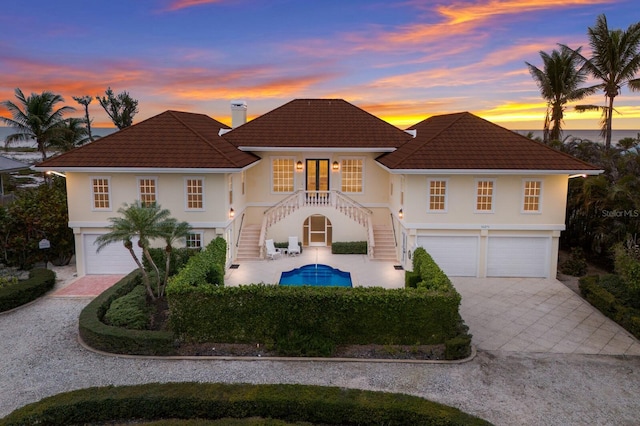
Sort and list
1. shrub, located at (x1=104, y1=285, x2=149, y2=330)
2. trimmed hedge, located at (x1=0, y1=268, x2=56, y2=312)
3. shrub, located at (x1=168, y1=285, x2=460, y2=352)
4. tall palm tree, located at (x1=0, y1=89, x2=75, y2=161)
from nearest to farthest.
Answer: shrub, located at (x1=168, y1=285, x2=460, y2=352) → shrub, located at (x1=104, y1=285, x2=149, y2=330) → trimmed hedge, located at (x1=0, y1=268, x2=56, y2=312) → tall palm tree, located at (x1=0, y1=89, x2=75, y2=161)

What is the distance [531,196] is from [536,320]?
704 cm

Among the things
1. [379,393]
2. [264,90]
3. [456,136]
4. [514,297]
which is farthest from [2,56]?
[514,297]

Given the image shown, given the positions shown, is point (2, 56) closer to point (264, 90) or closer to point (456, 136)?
point (264, 90)

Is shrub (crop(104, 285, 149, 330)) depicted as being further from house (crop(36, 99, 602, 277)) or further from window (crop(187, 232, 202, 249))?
house (crop(36, 99, 602, 277))

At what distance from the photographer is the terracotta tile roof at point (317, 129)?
25.3 metres

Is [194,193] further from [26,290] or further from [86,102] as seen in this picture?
[86,102]

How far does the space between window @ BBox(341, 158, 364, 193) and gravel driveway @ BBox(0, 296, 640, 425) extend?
14.3 m

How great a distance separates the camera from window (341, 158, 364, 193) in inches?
1041

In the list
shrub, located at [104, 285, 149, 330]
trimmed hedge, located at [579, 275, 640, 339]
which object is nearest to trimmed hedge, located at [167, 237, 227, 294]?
shrub, located at [104, 285, 149, 330]

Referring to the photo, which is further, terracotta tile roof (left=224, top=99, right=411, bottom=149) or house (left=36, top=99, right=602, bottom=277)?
terracotta tile roof (left=224, top=99, right=411, bottom=149)

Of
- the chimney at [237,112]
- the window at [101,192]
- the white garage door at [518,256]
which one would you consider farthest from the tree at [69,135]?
the white garage door at [518,256]

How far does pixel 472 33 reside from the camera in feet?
77.5

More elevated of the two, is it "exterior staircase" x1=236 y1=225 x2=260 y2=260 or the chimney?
the chimney

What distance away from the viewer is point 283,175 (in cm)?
2645
